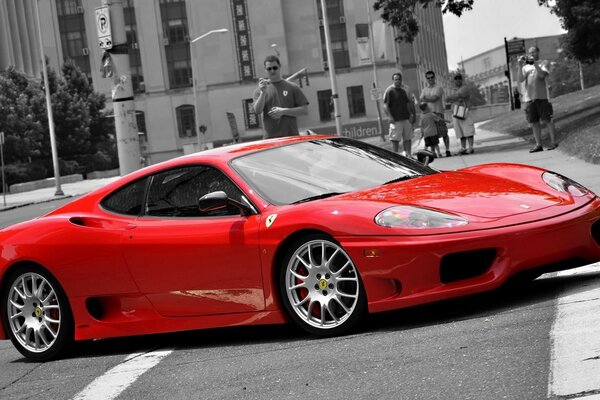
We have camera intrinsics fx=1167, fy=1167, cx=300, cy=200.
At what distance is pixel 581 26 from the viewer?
180 feet

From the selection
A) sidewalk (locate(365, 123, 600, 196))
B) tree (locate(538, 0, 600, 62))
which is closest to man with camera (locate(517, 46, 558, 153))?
sidewalk (locate(365, 123, 600, 196))

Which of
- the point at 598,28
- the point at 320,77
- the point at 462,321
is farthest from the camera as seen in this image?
the point at 320,77

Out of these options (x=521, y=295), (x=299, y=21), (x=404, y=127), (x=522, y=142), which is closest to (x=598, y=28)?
(x=522, y=142)

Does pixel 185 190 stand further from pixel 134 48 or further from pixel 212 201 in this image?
A: pixel 134 48

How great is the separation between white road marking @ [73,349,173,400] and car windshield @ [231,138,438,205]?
45.4 inches

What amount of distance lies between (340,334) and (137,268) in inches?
57.4

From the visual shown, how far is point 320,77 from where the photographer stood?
91.1 metres

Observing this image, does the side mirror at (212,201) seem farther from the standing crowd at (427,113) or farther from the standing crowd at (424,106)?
the standing crowd at (427,113)

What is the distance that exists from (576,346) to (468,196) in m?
1.63

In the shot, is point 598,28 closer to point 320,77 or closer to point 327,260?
point 320,77

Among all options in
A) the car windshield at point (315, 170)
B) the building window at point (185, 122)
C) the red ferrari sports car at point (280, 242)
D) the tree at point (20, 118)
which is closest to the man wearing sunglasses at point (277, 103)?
the red ferrari sports car at point (280, 242)

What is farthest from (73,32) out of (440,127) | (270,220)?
(270,220)

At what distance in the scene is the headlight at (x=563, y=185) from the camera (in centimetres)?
695

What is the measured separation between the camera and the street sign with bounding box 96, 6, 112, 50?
14.8 m
